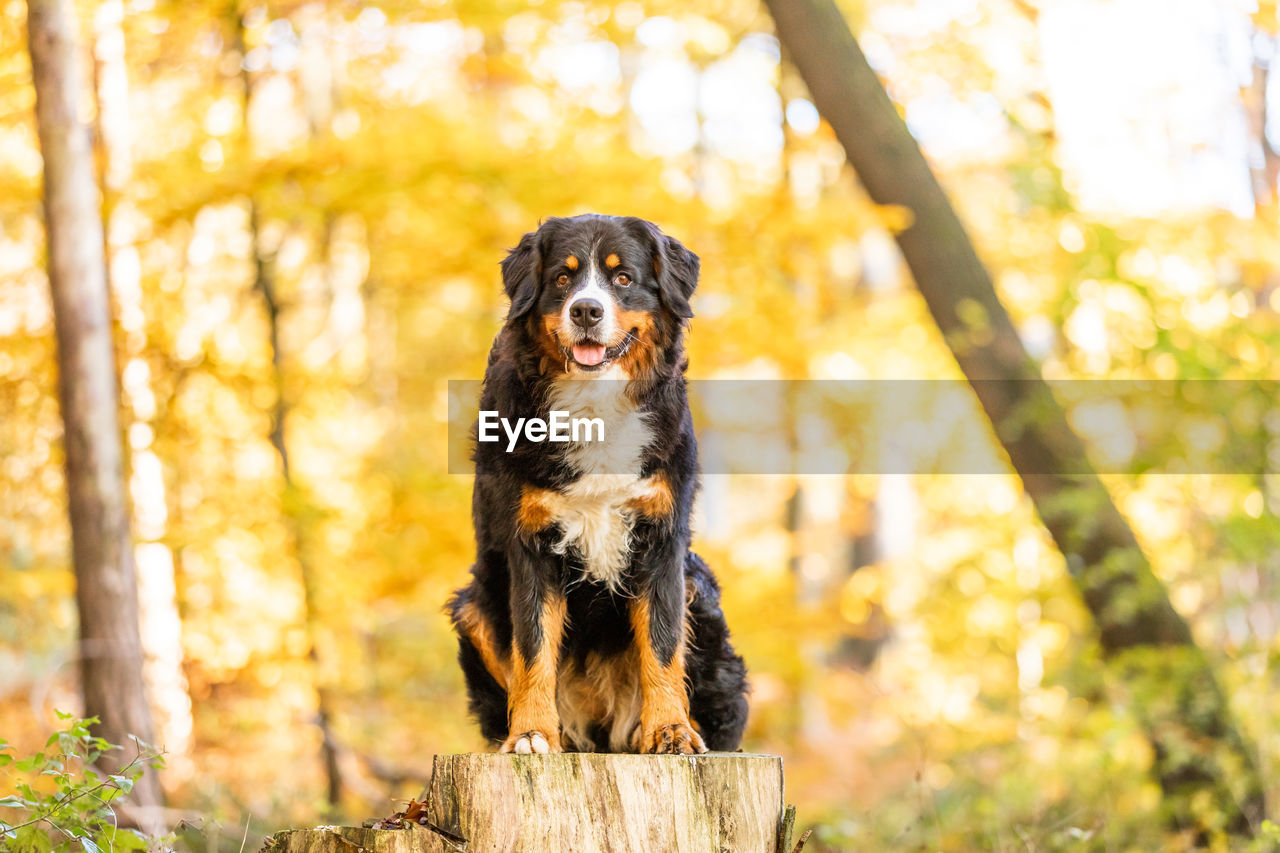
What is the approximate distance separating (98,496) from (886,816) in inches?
223

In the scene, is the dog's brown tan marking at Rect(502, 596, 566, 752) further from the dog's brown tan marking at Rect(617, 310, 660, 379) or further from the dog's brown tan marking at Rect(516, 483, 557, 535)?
the dog's brown tan marking at Rect(617, 310, 660, 379)

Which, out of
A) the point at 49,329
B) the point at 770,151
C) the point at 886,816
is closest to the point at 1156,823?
the point at 886,816

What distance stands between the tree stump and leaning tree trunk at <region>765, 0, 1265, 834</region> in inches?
164

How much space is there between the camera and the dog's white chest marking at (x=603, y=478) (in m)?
3.31

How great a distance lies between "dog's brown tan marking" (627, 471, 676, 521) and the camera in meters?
3.32

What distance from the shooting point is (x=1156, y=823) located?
6.61 metres

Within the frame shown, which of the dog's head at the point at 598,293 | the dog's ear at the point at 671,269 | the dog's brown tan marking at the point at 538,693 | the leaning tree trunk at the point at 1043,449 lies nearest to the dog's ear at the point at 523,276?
the dog's head at the point at 598,293

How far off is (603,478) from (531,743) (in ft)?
2.71

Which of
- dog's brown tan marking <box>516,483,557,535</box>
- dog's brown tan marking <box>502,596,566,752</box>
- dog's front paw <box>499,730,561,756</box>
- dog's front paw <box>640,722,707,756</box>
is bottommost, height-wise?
dog's front paw <box>640,722,707,756</box>

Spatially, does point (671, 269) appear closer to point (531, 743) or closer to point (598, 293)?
point (598, 293)

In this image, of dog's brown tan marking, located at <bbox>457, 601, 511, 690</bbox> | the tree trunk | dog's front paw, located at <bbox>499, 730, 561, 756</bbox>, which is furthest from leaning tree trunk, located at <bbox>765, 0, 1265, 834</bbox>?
the tree trunk

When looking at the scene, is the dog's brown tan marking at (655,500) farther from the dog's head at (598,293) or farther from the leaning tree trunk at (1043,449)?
the leaning tree trunk at (1043,449)

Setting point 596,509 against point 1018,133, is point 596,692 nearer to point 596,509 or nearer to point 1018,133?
point 596,509

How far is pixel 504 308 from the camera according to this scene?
383cm
